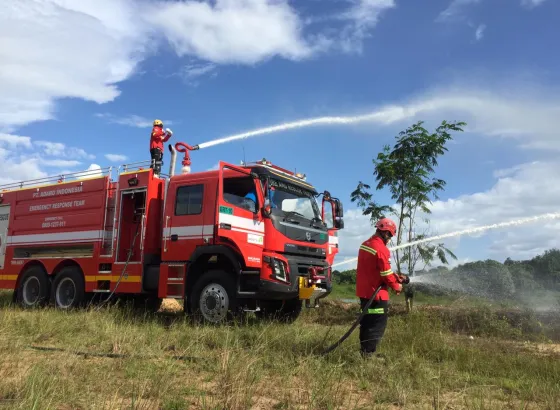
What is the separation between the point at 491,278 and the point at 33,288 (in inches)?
428

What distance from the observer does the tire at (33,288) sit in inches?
416

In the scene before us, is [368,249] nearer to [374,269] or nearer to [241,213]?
[374,269]

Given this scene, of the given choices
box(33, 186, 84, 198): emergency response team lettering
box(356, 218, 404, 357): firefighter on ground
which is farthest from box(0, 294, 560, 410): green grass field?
box(33, 186, 84, 198): emergency response team lettering

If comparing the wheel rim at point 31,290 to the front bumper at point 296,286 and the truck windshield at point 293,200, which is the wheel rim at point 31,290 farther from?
the truck windshield at point 293,200

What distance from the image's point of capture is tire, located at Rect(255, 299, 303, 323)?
31.3ft

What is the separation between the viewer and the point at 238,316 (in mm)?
7844

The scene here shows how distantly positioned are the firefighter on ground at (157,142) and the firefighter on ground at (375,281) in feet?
17.2

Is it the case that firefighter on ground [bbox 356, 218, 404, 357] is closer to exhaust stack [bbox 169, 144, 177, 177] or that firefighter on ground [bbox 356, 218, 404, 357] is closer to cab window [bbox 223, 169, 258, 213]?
cab window [bbox 223, 169, 258, 213]

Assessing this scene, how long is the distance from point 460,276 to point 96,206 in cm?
866

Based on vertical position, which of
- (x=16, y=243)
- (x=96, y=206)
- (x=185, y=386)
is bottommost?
(x=185, y=386)

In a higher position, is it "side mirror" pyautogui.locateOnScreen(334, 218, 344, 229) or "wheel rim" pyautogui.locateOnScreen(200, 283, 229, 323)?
"side mirror" pyautogui.locateOnScreen(334, 218, 344, 229)

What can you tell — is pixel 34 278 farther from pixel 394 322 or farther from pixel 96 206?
pixel 394 322

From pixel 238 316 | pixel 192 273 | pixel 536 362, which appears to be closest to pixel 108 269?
pixel 192 273

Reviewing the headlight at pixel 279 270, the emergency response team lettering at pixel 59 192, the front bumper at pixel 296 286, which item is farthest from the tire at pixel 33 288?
the headlight at pixel 279 270
